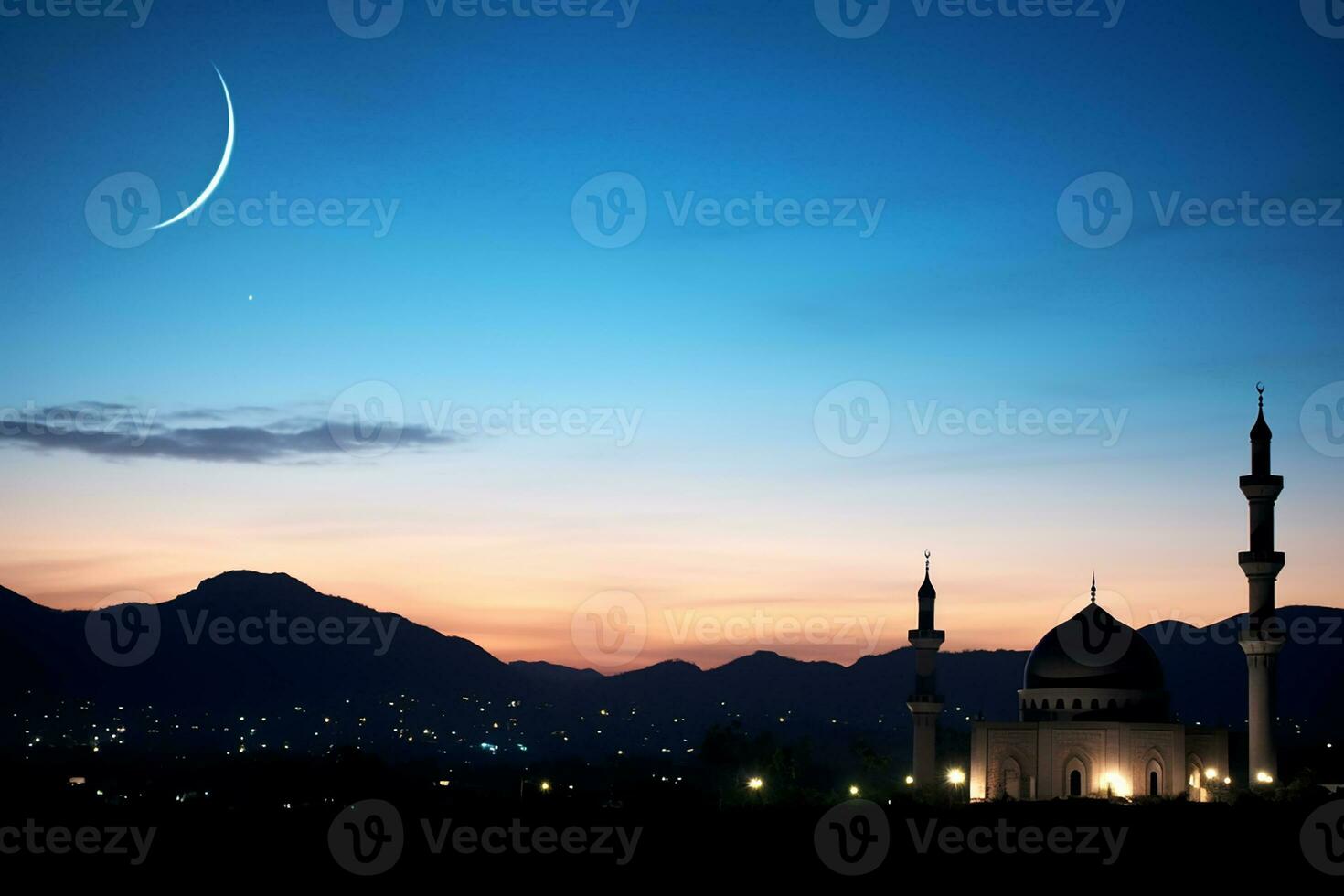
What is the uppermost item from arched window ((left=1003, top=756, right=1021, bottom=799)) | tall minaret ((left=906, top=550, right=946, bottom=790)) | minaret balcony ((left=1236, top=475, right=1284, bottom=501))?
minaret balcony ((left=1236, top=475, right=1284, bottom=501))

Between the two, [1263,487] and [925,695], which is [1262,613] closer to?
[1263,487]

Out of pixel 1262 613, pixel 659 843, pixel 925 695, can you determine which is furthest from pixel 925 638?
pixel 659 843

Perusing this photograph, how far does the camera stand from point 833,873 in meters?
47.2

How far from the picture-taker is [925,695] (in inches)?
3024

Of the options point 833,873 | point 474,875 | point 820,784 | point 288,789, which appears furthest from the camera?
point 820,784

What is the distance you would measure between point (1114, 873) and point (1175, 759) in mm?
26190

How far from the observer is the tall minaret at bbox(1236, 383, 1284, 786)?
205 ft

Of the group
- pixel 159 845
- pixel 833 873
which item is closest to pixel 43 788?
pixel 159 845

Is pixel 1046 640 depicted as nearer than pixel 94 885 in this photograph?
No

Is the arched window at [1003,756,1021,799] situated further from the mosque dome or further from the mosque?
the mosque dome

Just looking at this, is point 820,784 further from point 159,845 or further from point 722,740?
point 159,845

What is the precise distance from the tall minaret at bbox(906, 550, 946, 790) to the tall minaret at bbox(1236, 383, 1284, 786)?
15.8 meters

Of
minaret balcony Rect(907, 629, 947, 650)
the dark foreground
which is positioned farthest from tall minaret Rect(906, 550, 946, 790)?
the dark foreground

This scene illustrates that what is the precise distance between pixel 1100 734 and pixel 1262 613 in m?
10.2
